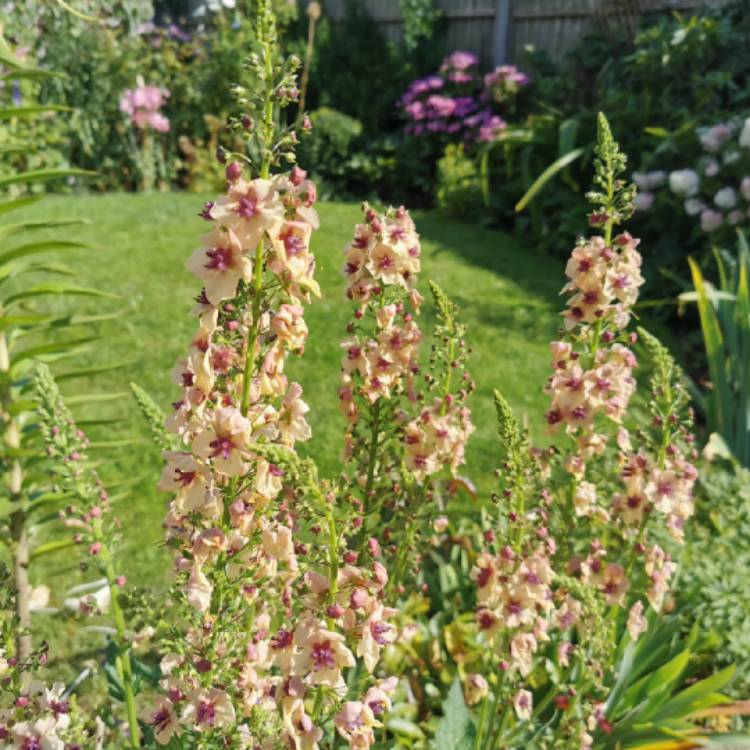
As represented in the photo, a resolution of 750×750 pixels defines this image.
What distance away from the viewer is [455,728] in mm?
Result: 1791

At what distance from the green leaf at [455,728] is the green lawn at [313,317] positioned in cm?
151

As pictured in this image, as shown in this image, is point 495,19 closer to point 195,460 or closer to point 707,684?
point 707,684

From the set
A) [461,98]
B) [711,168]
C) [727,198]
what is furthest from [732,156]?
[461,98]

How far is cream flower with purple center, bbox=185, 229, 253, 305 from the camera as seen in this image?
1176mm

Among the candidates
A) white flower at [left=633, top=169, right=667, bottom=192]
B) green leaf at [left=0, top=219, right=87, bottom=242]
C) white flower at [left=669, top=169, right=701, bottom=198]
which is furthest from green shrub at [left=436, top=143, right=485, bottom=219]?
green leaf at [left=0, top=219, right=87, bottom=242]

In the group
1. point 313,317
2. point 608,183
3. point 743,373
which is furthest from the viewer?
point 313,317

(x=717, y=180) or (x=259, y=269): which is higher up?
(x=259, y=269)

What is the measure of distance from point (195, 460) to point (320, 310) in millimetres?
3903

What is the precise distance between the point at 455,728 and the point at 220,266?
3.65 feet

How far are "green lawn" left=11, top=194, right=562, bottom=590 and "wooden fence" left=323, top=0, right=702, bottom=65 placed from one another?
83.4 inches

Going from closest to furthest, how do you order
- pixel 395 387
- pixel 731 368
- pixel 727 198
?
pixel 395 387 < pixel 731 368 < pixel 727 198

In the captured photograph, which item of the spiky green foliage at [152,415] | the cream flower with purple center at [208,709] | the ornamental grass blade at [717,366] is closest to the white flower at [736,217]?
the ornamental grass blade at [717,366]

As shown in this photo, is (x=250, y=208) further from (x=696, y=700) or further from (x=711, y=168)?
(x=711, y=168)

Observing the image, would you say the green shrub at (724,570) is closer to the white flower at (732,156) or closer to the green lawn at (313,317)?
the green lawn at (313,317)
